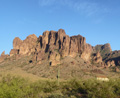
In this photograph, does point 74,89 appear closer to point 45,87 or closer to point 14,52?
point 45,87

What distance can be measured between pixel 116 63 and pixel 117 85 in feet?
533

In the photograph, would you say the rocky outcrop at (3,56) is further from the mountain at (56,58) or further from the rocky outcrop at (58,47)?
the rocky outcrop at (58,47)

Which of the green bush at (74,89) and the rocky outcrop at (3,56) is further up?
the rocky outcrop at (3,56)

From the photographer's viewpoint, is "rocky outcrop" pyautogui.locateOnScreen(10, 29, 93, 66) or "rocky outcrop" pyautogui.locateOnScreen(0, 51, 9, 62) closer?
"rocky outcrop" pyautogui.locateOnScreen(10, 29, 93, 66)

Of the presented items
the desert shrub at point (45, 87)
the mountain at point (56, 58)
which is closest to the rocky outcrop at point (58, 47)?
the mountain at point (56, 58)

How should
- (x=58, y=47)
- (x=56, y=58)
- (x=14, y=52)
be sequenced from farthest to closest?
(x=14, y=52) < (x=58, y=47) < (x=56, y=58)

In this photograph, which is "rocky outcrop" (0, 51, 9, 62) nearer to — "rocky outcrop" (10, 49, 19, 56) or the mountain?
the mountain

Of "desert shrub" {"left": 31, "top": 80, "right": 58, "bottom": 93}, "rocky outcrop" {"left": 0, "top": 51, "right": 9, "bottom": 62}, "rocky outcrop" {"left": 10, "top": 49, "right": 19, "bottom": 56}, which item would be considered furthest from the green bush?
"rocky outcrop" {"left": 10, "top": 49, "right": 19, "bottom": 56}

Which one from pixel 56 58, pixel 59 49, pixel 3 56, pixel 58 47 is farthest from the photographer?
pixel 3 56

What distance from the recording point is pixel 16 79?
35562 millimetres

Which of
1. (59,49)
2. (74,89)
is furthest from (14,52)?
(74,89)

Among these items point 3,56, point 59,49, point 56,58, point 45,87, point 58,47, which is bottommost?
point 45,87

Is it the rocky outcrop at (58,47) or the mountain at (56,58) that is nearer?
the mountain at (56,58)

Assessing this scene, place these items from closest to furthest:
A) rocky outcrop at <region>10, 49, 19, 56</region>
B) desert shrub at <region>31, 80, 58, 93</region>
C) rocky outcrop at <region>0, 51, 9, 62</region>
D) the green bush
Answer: the green bush, desert shrub at <region>31, 80, 58, 93</region>, rocky outcrop at <region>0, 51, 9, 62</region>, rocky outcrop at <region>10, 49, 19, 56</region>
